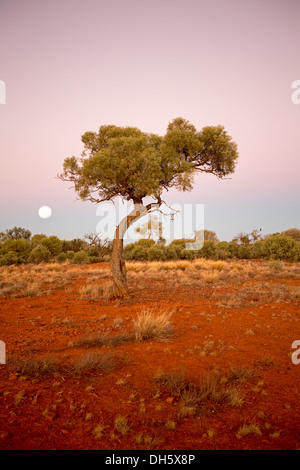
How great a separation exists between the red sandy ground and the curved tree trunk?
220 cm

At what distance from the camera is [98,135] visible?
39.7 feet

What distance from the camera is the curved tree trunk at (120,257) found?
1122 cm

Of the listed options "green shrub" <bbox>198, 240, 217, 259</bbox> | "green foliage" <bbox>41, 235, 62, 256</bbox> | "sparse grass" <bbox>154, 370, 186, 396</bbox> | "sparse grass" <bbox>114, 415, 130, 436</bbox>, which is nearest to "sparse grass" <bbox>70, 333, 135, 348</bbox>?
"sparse grass" <bbox>154, 370, 186, 396</bbox>

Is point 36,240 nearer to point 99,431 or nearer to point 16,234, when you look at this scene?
point 16,234

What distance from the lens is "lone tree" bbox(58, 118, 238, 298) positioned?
10.2 metres

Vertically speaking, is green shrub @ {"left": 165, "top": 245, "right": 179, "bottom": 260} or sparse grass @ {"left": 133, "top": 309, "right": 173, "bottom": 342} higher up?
green shrub @ {"left": 165, "top": 245, "right": 179, "bottom": 260}

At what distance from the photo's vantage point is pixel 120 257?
1149cm

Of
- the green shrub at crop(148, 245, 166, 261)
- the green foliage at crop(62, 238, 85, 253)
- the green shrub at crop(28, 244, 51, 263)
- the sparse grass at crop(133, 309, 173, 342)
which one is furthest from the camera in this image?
the green foliage at crop(62, 238, 85, 253)

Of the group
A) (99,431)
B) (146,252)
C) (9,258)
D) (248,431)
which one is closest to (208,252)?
(146,252)

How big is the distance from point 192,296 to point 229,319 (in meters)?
3.74

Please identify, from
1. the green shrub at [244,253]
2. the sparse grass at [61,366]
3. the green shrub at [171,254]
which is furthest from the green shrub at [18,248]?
the sparse grass at [61,366]

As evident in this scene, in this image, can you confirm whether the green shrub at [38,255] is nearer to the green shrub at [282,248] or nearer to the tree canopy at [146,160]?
the tree canopy at [146,160]

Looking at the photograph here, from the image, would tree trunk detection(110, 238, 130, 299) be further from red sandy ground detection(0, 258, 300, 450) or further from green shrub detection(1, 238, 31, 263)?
green shrub detection(1, 238, 31, 263)
